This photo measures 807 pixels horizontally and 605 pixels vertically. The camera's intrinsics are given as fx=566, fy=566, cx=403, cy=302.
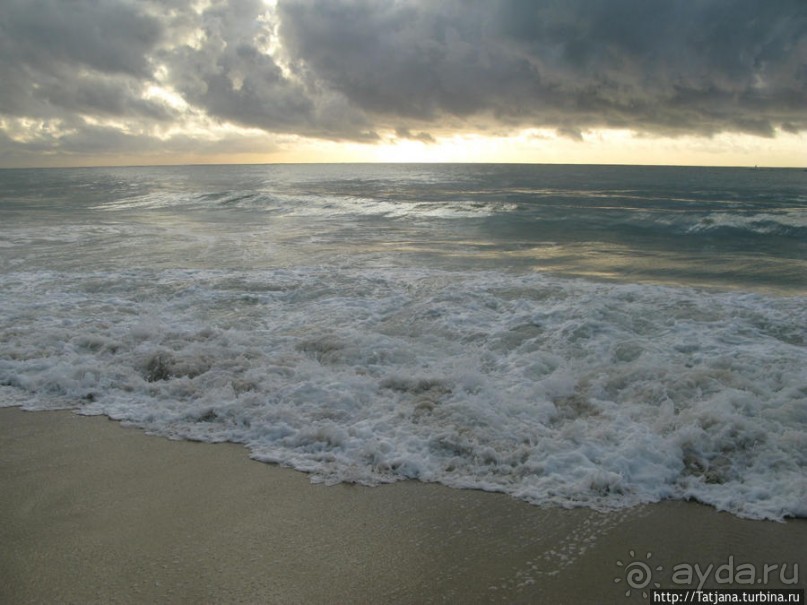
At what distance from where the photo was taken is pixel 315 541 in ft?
13.2

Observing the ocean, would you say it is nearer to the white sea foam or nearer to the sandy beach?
the white sea foam

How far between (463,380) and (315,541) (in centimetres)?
307

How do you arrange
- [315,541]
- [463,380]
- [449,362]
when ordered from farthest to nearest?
[449,362] < [463,380] < [315,541]

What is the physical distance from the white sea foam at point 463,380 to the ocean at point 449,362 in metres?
0.03

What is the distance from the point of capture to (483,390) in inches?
254

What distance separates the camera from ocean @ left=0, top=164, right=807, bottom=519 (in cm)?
504

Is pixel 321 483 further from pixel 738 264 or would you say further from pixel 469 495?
pixel 738 264

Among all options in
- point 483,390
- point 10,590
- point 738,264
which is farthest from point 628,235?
point 10,590

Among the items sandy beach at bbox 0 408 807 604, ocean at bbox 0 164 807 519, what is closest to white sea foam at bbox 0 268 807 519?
ocean at bbox 0 164 807 519

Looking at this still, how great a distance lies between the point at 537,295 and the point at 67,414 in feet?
25.9

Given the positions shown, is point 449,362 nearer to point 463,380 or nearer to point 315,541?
point 463,380

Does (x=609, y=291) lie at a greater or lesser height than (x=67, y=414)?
greater

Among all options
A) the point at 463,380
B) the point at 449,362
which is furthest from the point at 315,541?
the point at 449,362

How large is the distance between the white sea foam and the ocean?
0.09 feet
